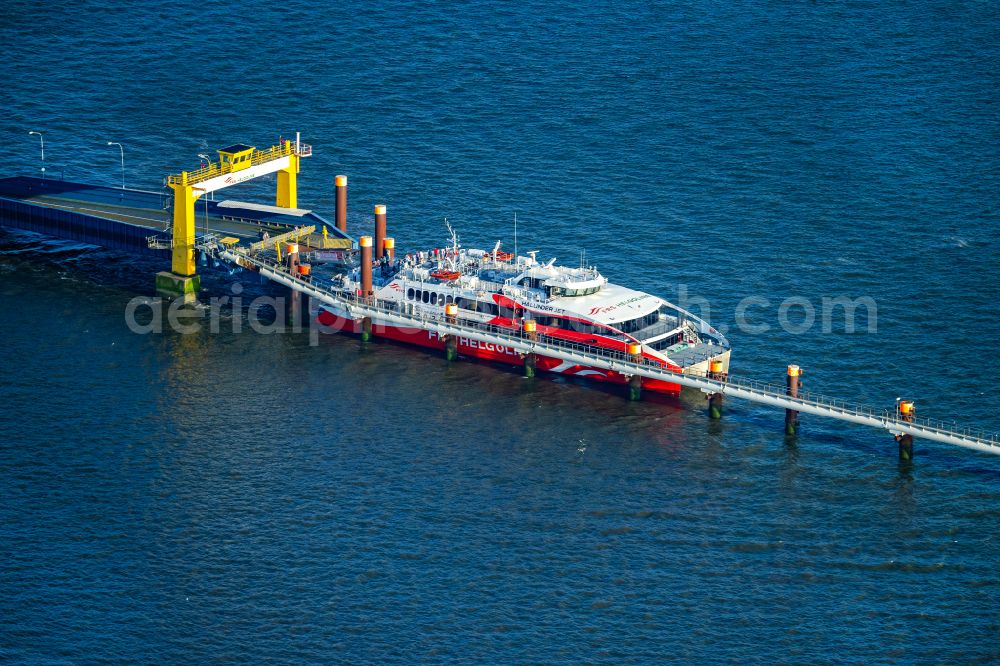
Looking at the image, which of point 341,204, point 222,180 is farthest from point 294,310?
point 341,204

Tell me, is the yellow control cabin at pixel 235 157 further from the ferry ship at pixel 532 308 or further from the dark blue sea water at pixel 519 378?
the ferry ship at pixel 532 308

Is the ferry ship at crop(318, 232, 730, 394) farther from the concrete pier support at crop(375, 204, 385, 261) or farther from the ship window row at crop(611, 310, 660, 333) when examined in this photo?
the concrete pier support at crop(375, 204, 385, 261)

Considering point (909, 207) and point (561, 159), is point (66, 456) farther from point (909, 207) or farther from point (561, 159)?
point (909, 207)

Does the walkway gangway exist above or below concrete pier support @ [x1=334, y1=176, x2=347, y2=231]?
below

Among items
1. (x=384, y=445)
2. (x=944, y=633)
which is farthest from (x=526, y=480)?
(x=944, y=633)

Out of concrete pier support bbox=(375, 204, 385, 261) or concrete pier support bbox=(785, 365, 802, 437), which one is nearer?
concrete pier support bbox=(785, 365, 802, 437)

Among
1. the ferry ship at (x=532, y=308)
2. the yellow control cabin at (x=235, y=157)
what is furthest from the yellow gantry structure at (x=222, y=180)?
the ferry ship at (x=532, y=308)

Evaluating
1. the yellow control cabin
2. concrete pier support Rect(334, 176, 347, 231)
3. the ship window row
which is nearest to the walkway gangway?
the ship window row
